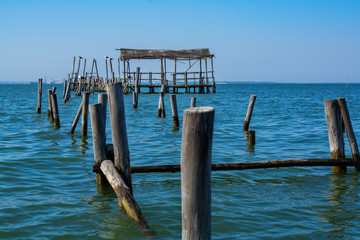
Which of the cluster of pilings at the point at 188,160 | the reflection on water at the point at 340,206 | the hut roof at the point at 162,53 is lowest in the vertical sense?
the reflection on water at the point at 340,206

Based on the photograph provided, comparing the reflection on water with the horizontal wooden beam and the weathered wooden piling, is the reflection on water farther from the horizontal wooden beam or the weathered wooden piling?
the weathered wooden piling

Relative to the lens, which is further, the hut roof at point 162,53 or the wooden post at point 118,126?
the hut roof at point 162,53

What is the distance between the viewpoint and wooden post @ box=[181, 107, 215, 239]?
250 centimetres

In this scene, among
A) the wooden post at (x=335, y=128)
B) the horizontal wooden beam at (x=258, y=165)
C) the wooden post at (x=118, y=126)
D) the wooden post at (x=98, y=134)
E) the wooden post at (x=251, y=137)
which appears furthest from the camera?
the wooden post at (x=251, y=137)

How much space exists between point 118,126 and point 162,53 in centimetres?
3466

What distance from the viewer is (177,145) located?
10008 millimetres

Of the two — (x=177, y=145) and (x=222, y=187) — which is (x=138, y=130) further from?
(x=222, y=187)

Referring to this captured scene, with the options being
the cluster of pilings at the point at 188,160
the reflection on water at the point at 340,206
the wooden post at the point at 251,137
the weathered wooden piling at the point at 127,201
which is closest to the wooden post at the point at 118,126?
the cluster of pilings at the point at 188,160

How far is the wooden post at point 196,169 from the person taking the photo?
2500mm

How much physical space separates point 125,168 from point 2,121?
12.8m

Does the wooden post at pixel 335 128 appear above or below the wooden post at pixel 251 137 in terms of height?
above

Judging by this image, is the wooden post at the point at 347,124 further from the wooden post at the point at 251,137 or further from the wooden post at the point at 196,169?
the wooden post at the point at 196,169

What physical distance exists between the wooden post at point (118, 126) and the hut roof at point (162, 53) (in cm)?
3420

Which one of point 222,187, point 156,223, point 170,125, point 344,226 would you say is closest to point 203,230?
point 156,223
